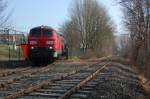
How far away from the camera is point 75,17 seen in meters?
81.8

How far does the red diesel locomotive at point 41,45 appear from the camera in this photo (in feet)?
89.6

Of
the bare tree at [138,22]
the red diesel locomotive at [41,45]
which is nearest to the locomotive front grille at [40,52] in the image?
the red diesel locomotive at [41,45]

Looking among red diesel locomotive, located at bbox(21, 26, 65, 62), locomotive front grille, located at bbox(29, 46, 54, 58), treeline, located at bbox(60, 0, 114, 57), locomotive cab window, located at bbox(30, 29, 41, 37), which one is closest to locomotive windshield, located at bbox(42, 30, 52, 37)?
red diesel locomotive, located at bbox(21, 26, 65, 62)

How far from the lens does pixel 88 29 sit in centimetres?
7944

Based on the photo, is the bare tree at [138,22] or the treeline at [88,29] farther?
the treeline at [88,29]

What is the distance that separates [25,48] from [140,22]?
12092 millimetres

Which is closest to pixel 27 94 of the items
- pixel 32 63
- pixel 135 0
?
pixel 32 63

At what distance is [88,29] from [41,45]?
52.4m

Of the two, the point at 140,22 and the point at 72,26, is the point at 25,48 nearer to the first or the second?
the point at 140,22

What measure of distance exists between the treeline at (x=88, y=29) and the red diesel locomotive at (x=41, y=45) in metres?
49.4

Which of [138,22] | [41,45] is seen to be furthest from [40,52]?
[138,22]

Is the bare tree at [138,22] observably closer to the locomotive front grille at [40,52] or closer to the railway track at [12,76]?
the locomotive front grille at [40,52]

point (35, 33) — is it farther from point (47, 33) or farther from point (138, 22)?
point (138, 22)

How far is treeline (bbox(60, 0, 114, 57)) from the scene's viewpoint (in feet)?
261
